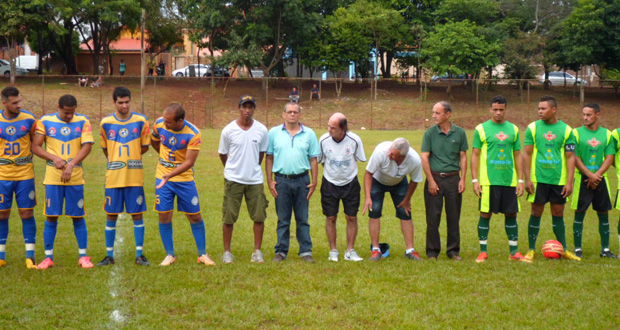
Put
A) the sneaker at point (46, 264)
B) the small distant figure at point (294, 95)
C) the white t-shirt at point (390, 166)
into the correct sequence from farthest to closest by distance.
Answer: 1. the small distant figure at point (294, 95)
2. the white t-shirt at point (390, 166)
3. the sneaker at point (46, 264)

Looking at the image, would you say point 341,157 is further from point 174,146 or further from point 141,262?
point 141,262

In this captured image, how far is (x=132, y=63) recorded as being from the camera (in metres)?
62.5

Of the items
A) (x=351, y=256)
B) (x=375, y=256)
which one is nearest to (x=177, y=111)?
(x=351, y=256)

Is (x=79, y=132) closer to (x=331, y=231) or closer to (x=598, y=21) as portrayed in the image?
(x=331, y=231)

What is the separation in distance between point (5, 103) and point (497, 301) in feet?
19.5

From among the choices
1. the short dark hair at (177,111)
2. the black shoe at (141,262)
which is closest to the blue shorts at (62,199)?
the black shoe at (141,262)

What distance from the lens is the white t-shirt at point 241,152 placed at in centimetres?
757

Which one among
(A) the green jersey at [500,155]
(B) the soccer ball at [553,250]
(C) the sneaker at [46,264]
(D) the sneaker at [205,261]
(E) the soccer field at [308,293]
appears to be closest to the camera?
(E) the soccer field at [308,293]

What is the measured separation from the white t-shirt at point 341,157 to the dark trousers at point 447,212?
0.98 m

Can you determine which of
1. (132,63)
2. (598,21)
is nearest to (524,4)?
(598,21)

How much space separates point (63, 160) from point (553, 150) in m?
6.04

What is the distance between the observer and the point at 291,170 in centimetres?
768

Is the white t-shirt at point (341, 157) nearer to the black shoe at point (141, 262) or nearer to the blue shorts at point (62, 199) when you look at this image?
the black shoe at point (141, 262)

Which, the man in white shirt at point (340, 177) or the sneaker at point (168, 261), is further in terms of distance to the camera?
the man in white shirt at point (340, 177)
